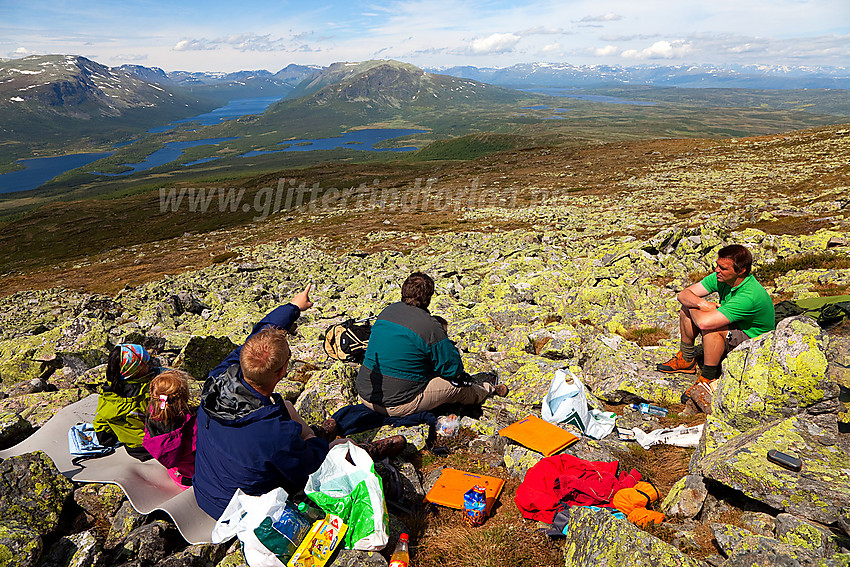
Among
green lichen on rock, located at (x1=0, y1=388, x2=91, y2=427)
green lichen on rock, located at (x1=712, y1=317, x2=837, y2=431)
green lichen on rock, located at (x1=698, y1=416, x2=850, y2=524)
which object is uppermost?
green lichen on rock, located at (x1=712, y1=317, x2=837, y2=431)

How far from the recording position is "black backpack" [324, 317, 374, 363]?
9078 mm

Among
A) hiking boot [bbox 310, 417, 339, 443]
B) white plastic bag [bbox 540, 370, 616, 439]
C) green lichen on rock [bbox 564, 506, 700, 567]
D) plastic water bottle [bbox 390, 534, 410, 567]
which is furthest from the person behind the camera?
white plastic bag [bbox 540, 370, 616, 439]

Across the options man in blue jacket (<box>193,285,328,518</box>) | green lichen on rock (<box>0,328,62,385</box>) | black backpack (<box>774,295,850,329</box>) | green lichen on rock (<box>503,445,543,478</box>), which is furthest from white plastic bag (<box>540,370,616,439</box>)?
green lichen on rock (<box>0,328,62,385</box>)

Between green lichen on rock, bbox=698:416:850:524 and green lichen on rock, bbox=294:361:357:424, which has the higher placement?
green lichen on rock, bbox=698:416:850:524

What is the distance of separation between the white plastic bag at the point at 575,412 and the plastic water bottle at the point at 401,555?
3.67 meters

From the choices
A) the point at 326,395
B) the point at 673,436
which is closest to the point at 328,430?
the point at 326,395

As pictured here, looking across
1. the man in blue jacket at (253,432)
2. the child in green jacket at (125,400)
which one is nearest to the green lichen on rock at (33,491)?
the child in green jacket at (125,400)

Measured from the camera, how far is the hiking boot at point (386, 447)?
6.02m

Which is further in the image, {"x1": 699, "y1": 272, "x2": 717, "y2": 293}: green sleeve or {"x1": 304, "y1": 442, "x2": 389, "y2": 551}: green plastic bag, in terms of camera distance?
{"x1": 699, "y1": 272, "x2": 717, "y2": 293}: green sleeve

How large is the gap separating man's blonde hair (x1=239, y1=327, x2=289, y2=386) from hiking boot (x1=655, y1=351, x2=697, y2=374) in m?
7.56

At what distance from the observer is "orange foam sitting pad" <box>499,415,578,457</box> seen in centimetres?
615

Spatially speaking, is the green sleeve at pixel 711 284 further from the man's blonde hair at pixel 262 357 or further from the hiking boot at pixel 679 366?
the man's blonde hair at pixel 262 357

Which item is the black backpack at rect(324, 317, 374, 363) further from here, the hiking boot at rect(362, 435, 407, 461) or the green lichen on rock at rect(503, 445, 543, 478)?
the green lichen on rock at rect(503, 445, 543, 478)

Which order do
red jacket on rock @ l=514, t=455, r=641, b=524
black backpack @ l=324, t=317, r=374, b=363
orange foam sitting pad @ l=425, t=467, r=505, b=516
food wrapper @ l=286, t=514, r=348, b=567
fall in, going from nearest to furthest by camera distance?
food wrapper @ l=286, t=514, r=348, b=567, red jacket on rock @ l=514, t=455, r=641, b=524, orange foam sitting pad @ l=425, t=467, r=505, b=516, black backpack @ l=324, t=317, r=374, b=363
